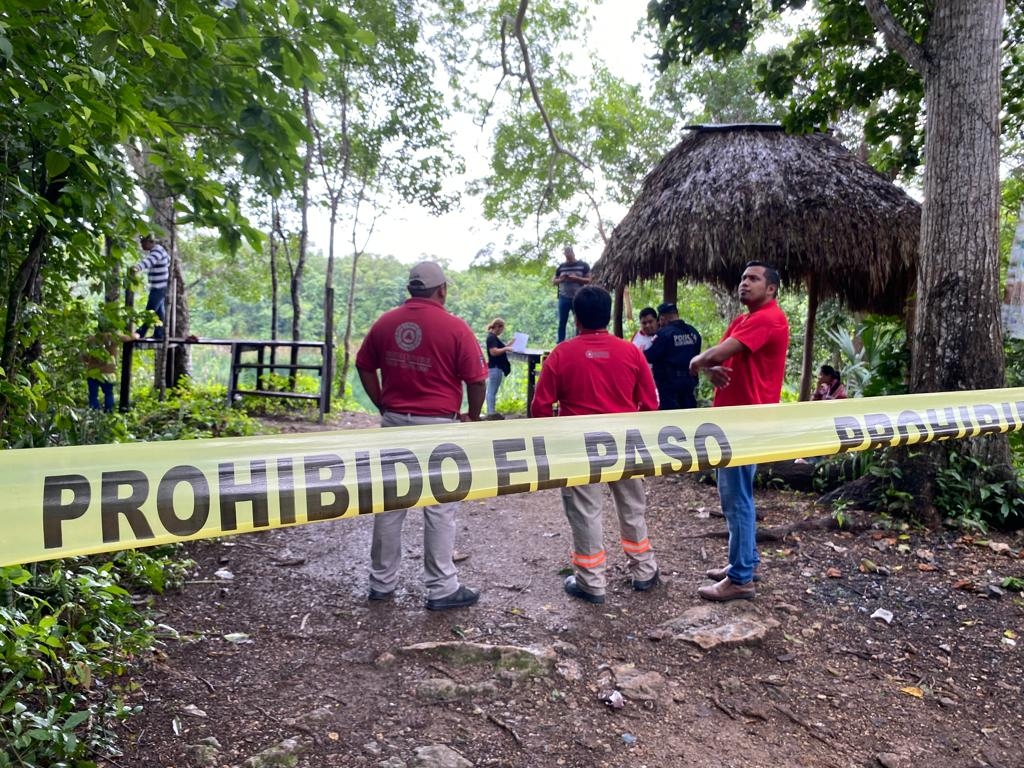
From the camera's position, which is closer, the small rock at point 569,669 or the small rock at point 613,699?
the small rock at point 613,699

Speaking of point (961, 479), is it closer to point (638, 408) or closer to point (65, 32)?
point (638, 408)

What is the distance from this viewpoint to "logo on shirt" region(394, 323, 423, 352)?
10.5ft

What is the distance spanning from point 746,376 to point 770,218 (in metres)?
4.41

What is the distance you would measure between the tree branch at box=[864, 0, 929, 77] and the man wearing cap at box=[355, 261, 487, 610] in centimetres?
356

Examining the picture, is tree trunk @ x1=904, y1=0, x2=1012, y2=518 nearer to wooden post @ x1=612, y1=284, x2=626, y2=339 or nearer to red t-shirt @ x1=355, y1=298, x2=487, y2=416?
red t-shirt @ x1=355, y1=298, x2=487, y2=416

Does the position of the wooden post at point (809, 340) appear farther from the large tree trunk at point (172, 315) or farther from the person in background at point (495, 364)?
the large tree trunk at point (172, 315)

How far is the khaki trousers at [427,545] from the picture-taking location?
3.18 m

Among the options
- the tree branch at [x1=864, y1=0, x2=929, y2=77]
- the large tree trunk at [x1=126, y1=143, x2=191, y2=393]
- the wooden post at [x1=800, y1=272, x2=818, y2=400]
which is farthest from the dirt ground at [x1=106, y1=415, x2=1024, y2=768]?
the large tree trunk at [x1=126, y1=143, x2=191, y2=393]

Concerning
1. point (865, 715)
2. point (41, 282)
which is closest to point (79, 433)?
point (41, 282)

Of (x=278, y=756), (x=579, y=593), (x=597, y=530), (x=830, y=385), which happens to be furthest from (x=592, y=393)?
(x=830, y=385)

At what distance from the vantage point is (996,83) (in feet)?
13.8

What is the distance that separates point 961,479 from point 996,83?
254cm

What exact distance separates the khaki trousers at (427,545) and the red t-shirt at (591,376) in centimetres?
55

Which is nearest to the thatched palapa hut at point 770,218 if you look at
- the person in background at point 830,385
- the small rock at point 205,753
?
the person in background at point 830,385
